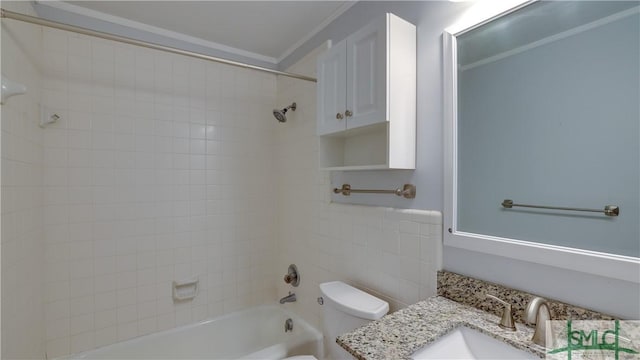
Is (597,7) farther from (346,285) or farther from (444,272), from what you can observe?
(346,285)

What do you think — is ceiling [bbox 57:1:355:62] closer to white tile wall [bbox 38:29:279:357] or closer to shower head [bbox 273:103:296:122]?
white tile wall [bbox 38:29:279:357]

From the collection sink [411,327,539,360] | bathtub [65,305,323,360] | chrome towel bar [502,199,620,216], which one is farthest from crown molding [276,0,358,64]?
bathtub [65,305,323,360]

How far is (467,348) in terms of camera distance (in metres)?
0.93

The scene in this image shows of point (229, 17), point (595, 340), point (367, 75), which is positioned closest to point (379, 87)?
point (367, 75)

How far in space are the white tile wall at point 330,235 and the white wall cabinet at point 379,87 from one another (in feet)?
1.09

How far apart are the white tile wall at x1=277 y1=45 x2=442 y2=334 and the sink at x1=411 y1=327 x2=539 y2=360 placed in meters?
0.30

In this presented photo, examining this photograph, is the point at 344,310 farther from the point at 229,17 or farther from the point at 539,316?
the point at 229,17

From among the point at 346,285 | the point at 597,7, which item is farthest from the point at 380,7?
the point at 346,285

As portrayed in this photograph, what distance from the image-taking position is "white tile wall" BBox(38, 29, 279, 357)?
1.75 meters

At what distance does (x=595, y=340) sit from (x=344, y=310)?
87cm

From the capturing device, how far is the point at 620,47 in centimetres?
81

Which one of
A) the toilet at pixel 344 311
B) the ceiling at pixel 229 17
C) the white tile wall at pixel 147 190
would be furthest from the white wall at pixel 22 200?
the toilet at pixel 344 311

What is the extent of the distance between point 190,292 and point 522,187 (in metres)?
2.15

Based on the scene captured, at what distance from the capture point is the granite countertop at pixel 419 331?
79 cm
